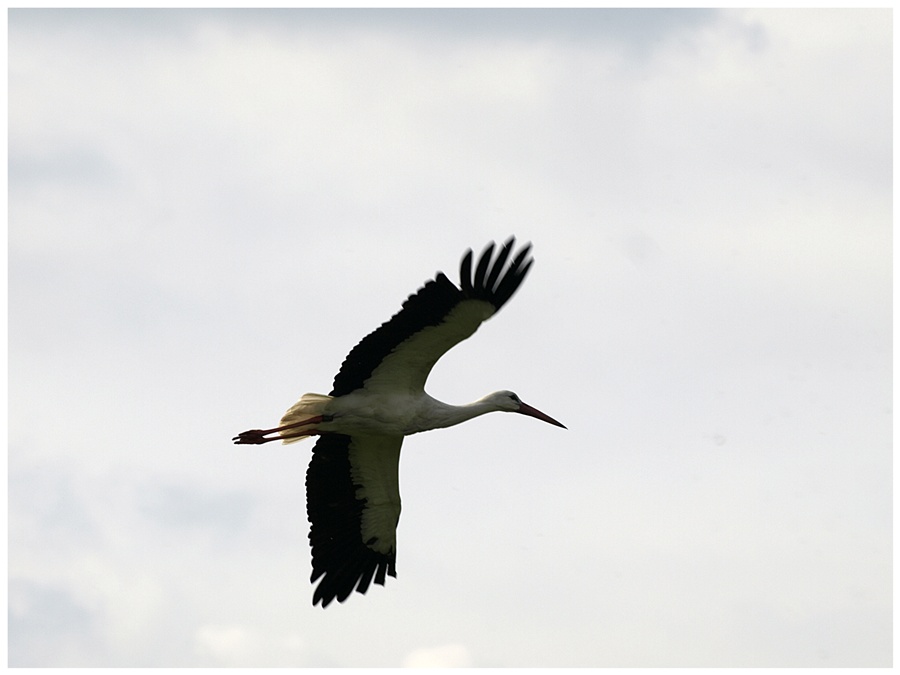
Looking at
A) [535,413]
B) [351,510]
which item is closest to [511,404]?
[535,413]

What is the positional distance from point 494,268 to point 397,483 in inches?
162

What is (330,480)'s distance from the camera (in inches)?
722

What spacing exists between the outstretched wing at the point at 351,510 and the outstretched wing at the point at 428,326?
3.67 feet

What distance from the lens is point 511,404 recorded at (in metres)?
18.6

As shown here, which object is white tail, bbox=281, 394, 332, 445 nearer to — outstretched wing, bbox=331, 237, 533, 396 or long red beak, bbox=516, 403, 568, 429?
outstretched wing, bbox=331, 237, 533, 396

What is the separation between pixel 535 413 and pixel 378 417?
258 centimetres

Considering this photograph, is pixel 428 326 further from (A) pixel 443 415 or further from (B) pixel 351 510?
(B) pixel 351 510

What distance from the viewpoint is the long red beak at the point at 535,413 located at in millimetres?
18734

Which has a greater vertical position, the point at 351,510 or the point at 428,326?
the point at 428,326

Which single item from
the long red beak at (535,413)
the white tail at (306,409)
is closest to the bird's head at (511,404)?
the long red beak at (535,413)

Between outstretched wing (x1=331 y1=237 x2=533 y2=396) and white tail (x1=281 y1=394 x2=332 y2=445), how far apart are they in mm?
194

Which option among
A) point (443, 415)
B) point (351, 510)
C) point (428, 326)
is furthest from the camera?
point (351, 510)

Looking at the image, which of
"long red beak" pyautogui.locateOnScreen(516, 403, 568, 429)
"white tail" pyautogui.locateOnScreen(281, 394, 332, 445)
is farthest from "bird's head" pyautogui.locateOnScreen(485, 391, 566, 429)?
"white tail" pyautogui.locateOnScreen(281, 394, 332, 445)

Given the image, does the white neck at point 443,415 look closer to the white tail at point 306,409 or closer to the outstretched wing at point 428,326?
the outstretched wing at point 428,326
